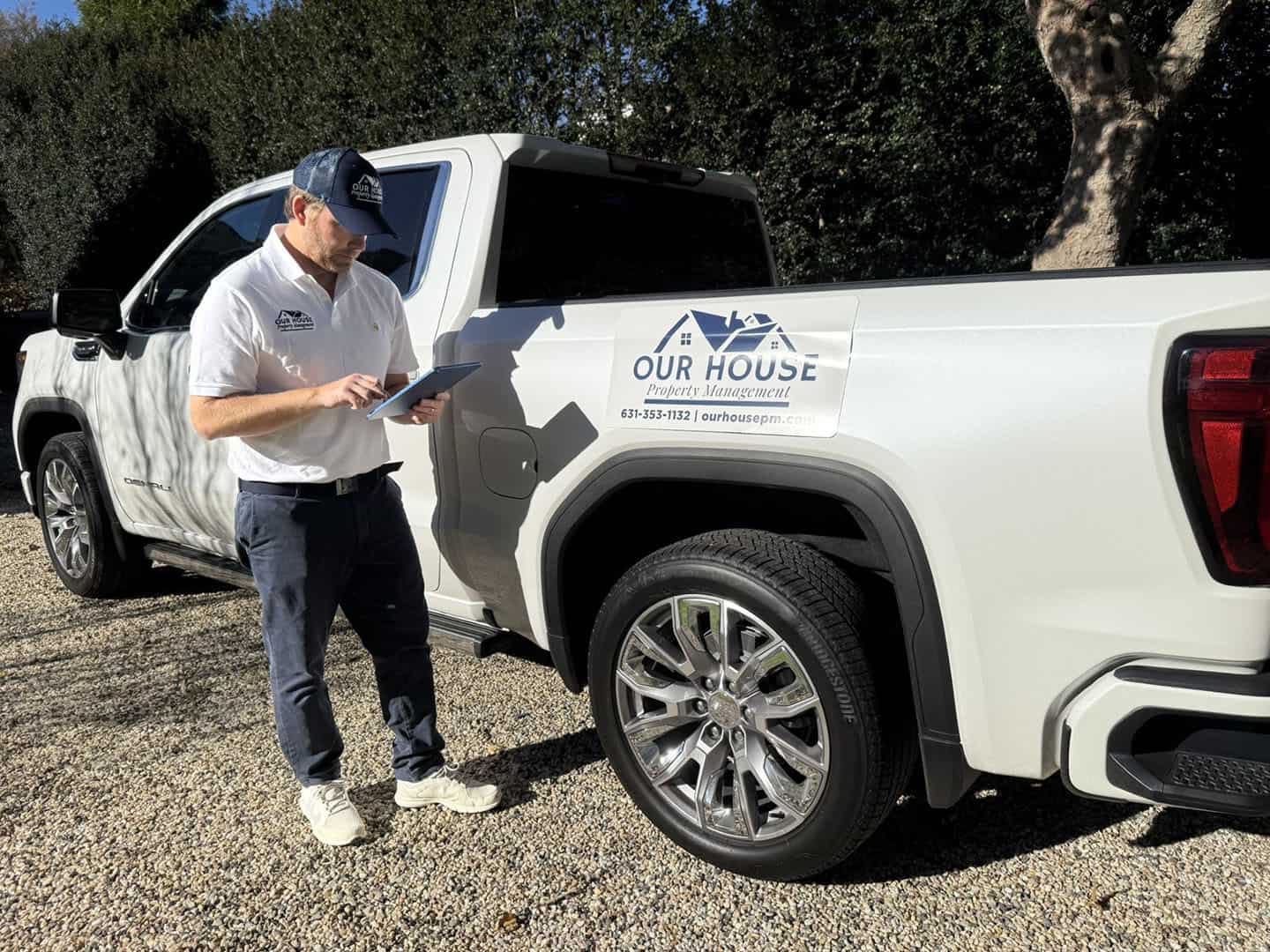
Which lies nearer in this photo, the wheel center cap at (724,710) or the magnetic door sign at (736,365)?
the magnetic door sign at (736,365)

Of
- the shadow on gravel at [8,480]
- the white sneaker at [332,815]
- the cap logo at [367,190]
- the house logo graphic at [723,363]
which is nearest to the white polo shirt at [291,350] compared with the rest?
the cap logo at [367,190]

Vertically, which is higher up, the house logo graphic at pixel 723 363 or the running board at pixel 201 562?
the house logo graphic at pixel 723 363

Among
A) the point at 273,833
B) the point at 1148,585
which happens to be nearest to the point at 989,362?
the point at 1148,585

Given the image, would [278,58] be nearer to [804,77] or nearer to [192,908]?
[804,77]

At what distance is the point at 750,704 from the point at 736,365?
85 centimetres

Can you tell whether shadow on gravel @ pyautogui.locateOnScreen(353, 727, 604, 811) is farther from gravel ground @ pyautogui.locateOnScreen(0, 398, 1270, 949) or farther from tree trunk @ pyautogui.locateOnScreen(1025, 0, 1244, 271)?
tree trunk @ pyautogui.locateOnScreen(1025, 0, 1244, 271)

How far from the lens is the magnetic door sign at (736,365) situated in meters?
2.29

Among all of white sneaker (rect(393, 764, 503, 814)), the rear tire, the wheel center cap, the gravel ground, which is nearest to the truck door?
the rear tire

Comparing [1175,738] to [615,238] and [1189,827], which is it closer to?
[1189,827]

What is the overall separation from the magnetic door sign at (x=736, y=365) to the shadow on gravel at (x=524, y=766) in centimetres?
126

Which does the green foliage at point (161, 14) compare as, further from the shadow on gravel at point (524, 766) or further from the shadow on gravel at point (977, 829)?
the shadow on gravel at point (977, 829)

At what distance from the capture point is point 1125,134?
21.3 ft

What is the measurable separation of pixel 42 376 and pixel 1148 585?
4.95 meters

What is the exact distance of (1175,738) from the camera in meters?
1.97
